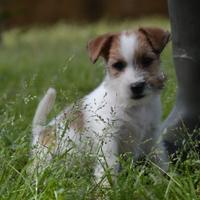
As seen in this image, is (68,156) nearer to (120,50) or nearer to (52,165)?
(52,165)

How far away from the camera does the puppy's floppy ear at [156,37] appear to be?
4566mm

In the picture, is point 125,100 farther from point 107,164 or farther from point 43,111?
point 107,164

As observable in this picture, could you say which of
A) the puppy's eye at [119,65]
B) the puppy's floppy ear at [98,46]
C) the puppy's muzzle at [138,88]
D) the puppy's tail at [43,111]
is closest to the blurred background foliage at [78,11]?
the puppy's tail at [43,111]

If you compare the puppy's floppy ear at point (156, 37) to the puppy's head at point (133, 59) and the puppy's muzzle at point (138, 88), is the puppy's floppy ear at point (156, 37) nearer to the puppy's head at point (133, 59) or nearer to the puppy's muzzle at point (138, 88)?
the puppy's head at point (133, 59)

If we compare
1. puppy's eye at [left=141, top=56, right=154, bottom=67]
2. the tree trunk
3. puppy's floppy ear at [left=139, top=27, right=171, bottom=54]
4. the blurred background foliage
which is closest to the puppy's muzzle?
puppy's eye at [left=141, top=56, right=154, bottom=67]

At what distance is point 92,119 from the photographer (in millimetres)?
4605

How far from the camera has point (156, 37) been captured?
4574mm

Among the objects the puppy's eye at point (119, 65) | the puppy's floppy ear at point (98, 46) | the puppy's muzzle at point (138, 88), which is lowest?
the puppy's muzzle at point (138, 88)

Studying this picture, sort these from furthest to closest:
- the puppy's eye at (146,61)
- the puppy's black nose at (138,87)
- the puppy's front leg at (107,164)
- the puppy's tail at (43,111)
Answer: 1. the puppy's tail at (43,111)
2. the puppy's eye at (146,61)
3. the puppy's black nose at (138,87)
4. the puppy's front leg at (107,164)

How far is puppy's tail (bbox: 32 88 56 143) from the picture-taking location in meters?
4.74

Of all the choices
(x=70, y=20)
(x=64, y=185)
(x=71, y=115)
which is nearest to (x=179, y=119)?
(x=71, y=115)

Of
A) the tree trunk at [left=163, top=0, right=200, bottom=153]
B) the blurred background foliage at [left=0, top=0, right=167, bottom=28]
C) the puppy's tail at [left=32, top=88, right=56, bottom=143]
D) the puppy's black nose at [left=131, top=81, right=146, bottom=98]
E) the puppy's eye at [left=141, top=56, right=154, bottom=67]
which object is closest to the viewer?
the puppy's black nose at [left=131, top=81, right=146, bottom=98]

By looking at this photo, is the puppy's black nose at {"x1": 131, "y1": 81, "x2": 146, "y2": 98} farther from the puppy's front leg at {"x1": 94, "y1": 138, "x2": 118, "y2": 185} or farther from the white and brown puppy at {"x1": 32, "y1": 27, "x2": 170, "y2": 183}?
the puppy's front leg at {"x1": 94, "y1": 138, "x2": 118, "y2": 185}

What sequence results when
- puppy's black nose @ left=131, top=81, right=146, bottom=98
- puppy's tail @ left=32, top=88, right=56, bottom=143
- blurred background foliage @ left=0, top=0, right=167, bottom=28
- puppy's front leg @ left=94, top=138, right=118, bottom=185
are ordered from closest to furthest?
1. puppy's front leg @ left=94, top=138, right=118, bottom=185
2. puppy's black nose @ left=131, top=81, right=146, bottom=98
3. puppy's tail @ left=32, top=88, right=56, bottom=143
4. blurred background foliage @ left=0, top=0, right=167, bottom=28
